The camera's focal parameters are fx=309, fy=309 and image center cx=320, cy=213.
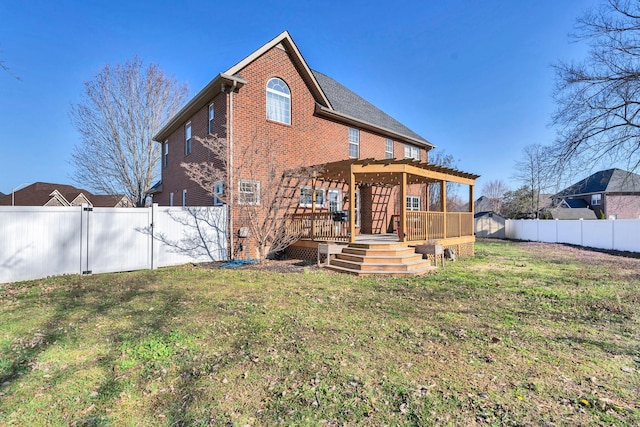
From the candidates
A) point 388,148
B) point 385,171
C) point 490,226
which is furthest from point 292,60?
point 490,226

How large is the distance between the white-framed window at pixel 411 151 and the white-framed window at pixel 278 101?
28.9 feet

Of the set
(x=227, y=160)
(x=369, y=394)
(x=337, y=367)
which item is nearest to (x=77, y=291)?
(x=227, y=160)

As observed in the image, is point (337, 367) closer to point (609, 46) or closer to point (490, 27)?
point (609, 46)

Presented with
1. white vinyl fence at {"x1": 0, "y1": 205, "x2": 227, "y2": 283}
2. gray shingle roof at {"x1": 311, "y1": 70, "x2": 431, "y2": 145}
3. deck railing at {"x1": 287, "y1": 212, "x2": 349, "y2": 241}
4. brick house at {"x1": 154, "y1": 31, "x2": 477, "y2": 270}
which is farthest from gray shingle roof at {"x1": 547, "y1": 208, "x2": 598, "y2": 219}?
white vinyl fence at {"x1": 0, "y1": 205, "x2": 227, "y2": 283}

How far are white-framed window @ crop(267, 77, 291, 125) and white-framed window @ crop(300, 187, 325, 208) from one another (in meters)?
2.85

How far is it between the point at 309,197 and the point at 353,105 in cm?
695

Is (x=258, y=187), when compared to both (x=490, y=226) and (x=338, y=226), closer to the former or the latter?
(x=338, y=226)

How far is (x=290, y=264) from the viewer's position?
1051cm

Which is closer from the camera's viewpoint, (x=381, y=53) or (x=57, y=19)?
(x=57, y=19)

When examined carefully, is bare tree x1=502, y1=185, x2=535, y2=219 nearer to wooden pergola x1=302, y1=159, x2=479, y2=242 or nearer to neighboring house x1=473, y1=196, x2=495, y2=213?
neighboring house x1=473, y1=196, x2=495, y2=213

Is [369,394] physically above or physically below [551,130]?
below

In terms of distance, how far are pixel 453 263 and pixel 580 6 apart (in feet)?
30.3

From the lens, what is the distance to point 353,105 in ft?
56.0

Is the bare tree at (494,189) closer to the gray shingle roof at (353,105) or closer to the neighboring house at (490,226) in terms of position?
the neighboring house at (490,226)
